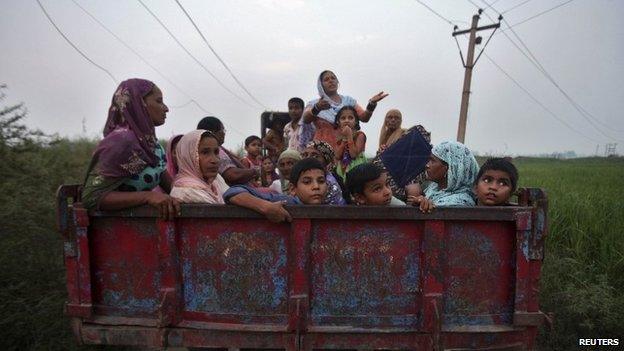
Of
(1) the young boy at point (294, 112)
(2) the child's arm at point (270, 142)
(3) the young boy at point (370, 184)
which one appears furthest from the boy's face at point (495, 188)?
(2) the child's arm at point (270, 142)

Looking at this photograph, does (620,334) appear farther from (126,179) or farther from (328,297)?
(126,179)

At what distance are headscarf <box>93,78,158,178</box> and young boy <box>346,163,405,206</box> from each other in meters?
1.21

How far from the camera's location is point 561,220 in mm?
5441

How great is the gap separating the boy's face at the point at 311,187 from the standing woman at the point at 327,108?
A: 1752mm

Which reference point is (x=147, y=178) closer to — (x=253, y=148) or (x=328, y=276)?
(x=328, y=276)

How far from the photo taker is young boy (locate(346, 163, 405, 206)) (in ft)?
7.78

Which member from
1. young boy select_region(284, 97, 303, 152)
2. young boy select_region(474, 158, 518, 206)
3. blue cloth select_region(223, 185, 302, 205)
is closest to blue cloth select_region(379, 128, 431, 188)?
young boy select_region(474, 158, 518, 206)

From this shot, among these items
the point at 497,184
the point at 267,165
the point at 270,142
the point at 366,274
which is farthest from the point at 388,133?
the point at 366,274

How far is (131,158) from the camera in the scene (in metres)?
2.10

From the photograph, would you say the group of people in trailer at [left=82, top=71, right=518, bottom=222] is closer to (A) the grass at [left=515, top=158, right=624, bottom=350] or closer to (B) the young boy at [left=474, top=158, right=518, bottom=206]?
(B) the young boy at [left=474, top=158, right=518, bottom=206]

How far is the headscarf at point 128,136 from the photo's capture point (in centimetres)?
205

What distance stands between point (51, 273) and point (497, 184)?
11.9 feet

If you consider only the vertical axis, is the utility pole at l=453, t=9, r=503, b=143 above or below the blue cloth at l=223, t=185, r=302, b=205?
above

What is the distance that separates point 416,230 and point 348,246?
33cm
